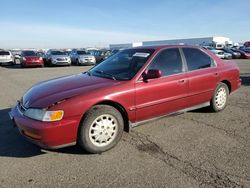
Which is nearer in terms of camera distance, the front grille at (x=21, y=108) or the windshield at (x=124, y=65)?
the front grille at (x=21, y=108)

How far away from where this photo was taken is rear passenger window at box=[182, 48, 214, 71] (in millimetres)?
5004

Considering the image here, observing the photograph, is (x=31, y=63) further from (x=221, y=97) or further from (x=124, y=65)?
(x=221, y=97)

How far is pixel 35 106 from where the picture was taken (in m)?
3.56

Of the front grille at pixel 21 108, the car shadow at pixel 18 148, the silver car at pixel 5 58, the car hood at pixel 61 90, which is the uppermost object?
the car hood at pixel 61 90

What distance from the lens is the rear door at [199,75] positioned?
4.93m

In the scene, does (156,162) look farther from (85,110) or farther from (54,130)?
(54,130)

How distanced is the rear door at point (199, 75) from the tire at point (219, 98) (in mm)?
188

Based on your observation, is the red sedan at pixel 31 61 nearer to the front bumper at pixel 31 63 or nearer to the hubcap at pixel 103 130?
the front bumper at pixel 31 63

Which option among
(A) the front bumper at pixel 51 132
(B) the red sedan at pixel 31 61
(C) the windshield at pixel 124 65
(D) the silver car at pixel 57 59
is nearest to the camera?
(A) the front bumper at pixel 51 132

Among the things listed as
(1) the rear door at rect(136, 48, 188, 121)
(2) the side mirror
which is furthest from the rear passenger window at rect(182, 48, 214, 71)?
(2) the side mirror

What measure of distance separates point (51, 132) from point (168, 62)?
8.12ft

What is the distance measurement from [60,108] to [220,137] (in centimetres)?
271

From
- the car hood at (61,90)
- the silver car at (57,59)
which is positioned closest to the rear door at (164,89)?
the car hood at (61,90)

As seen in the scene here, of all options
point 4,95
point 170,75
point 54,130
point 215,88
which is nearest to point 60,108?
point 54,130
